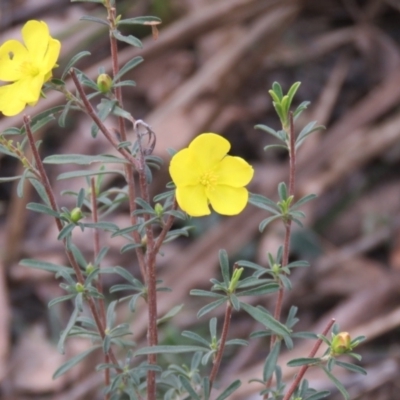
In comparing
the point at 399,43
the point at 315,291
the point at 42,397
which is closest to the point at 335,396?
the point at 315,291

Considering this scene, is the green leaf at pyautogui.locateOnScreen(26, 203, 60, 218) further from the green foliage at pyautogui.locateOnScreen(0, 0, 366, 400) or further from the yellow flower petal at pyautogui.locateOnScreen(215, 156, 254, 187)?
the yellow flower petal at pyautogui.locateOnScreen(215, 156, 254, 187)

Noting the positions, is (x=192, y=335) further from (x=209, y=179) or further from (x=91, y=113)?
(x=91, y=113)

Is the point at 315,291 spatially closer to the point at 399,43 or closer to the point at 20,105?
the point at 399,43

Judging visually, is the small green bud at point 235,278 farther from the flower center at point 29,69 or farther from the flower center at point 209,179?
the flower center at point 29,69

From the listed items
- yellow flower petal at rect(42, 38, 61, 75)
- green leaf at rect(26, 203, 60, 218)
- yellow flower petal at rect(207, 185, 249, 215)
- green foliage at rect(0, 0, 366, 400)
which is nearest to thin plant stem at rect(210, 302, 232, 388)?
green foliage at rect(0, 0, 366, 400)

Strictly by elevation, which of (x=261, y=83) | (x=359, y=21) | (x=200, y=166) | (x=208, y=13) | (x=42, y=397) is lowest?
(x=42, y=397)
